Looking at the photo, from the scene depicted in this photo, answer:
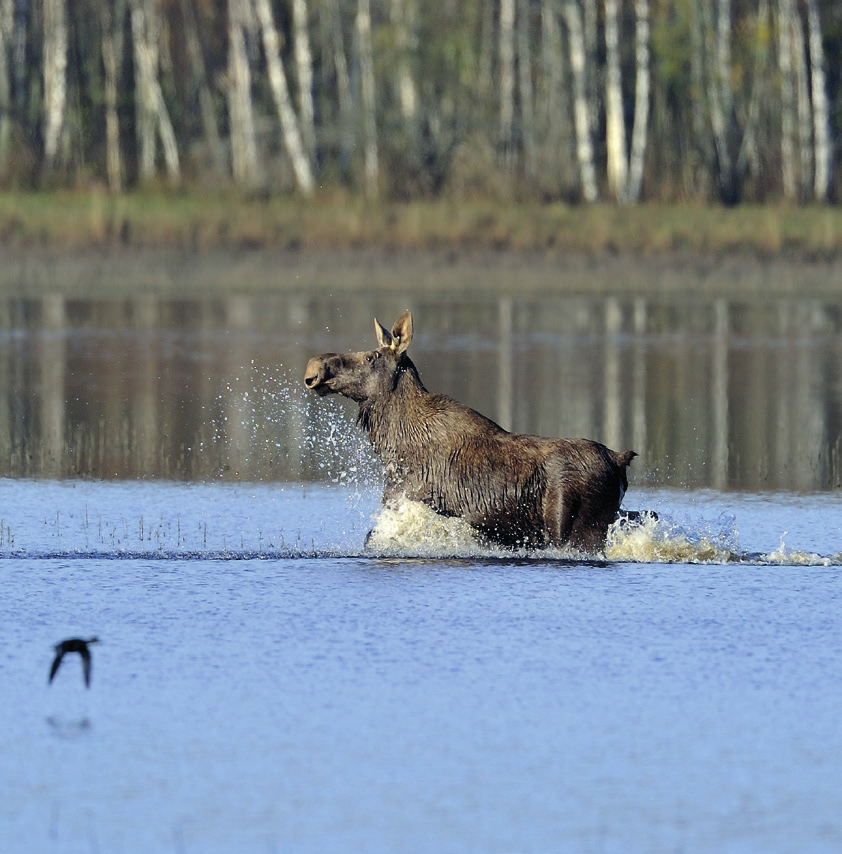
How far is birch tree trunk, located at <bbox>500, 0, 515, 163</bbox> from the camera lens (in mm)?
36219

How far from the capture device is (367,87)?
119 ft

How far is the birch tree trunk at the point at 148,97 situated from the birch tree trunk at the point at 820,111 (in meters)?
12.9

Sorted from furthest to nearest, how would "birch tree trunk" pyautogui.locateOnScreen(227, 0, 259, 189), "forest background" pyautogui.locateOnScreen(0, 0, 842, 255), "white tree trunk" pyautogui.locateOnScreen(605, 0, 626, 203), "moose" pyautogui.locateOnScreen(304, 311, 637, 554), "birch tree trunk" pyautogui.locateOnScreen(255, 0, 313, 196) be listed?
"birch tree trunk" pyautogui.locateOnScreen(227, 0, 259, 189), "birch tree trunk" pyautogui.locateOnScreen(255, 0, 313, 196), "white tree trunk" pyautogui.locateOnScreen(605, 0, 626, 203), "forest background" pyautogui.locateOnScreen(0, 0, 842, 255), "moose" pyautogui.locateOnScreen(304, 311, 637, 554)

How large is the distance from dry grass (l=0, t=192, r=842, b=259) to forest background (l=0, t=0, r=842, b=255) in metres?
0.05

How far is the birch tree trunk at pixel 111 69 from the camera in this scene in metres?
40.0

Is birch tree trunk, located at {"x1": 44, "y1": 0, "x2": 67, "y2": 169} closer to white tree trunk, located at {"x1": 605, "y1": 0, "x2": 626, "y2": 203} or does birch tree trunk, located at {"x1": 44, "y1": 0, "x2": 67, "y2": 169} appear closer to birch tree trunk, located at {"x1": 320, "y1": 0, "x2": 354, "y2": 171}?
birch tree trunk, located at {"x1": 320, "y1": 0, "x2": 354, "y2": 171}

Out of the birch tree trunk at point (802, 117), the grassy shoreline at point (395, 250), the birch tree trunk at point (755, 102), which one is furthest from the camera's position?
the birch tree trunk at point (755, 102)

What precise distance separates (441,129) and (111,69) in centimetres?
1027

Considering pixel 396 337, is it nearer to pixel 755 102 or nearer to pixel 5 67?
pixel 755 102

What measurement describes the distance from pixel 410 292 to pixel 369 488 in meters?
15.0

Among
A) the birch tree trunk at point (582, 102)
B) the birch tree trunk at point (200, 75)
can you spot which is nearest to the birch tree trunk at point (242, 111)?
the birch tree trunk at point (200, 75)

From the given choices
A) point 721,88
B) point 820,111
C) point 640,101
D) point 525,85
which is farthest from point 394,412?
point 525,85

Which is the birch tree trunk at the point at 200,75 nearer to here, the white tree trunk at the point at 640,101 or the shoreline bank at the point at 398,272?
the white tree trunk at the point at 640,101

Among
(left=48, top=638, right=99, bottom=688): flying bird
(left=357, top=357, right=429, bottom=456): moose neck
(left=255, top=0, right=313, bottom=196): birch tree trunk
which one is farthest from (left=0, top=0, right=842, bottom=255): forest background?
(left=48, top=638, right=99, bottom=688): flying bird
